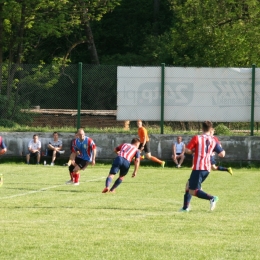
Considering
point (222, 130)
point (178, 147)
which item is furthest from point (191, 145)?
point (222, 130)

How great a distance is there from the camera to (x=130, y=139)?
29.8 meters

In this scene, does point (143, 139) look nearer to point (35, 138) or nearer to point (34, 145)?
point (35, 138)

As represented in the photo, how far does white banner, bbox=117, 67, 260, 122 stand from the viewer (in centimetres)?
2995

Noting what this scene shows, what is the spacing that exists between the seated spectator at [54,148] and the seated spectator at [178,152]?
13.3 ft

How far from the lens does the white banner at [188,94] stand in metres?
30.0

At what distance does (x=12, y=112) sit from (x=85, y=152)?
9793 mm

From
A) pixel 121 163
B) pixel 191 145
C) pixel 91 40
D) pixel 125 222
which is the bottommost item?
pixel 125 222

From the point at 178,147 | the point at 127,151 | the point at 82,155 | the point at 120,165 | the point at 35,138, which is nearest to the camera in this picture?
the point at 120,165

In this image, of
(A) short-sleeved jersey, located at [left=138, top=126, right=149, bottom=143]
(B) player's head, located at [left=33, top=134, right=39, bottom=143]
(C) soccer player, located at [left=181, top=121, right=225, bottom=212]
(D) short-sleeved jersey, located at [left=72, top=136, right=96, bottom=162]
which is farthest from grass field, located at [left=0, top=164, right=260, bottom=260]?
(B) player's head, located at [left=33, top=134, right=39, bottom=143]

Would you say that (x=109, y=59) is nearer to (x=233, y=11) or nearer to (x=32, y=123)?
(x=233, y=11)

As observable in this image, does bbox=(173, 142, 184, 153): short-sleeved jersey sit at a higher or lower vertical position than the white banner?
lower

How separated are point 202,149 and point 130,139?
15.5m

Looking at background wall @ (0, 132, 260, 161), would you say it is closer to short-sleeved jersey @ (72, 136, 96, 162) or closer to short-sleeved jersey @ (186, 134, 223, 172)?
short-sleeved jersey @ (72, 136, 96, 162)

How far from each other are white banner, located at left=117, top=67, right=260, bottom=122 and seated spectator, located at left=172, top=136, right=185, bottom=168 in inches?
49.9
